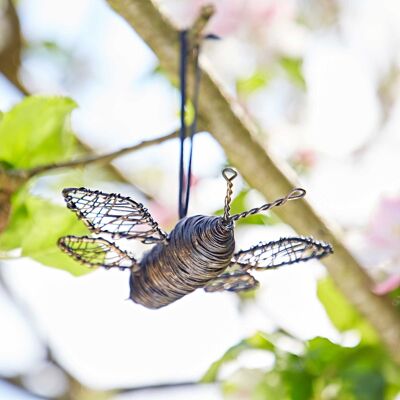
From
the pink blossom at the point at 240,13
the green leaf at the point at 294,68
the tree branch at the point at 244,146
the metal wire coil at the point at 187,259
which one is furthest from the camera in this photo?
the green leaf at the point at 294,68

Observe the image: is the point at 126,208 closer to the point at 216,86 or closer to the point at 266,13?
the point at 216,86

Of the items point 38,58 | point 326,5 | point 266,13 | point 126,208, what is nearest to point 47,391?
point 38,58

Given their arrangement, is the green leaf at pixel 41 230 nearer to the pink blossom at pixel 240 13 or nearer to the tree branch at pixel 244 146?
the tree branch at pixel 244 146

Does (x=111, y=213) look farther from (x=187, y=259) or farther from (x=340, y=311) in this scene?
(x=340, y=311)

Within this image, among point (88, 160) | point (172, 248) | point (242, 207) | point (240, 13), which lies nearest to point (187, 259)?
point (172, 248)

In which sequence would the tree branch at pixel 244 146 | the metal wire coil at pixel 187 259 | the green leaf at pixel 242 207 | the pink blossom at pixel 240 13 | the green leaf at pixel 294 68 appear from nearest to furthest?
the metal wire coil at pixel 187 259 → the tree branch at pixel 244 146 → the green leaf at pixel 242 207 → the pink blossom at pixel 240 13 → the green leaf at pixel 294 68

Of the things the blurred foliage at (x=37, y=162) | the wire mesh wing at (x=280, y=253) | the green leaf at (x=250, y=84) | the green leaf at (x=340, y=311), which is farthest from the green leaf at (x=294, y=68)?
the wire mesh wing at (x=280, y=253)
